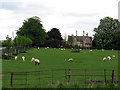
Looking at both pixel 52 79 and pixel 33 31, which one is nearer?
pixel 52 79

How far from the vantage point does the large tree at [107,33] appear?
368 ft

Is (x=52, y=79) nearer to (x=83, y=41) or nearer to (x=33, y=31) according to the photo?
(x=33, y=31)

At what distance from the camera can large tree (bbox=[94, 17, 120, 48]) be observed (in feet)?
368

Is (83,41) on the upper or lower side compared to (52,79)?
upper

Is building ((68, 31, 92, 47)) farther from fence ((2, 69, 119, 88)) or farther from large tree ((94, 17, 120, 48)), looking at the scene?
fence ((2, 69, 119, 88))

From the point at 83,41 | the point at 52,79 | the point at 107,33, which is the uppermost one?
the point at 107,33

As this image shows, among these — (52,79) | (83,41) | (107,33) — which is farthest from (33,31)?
(52,79)

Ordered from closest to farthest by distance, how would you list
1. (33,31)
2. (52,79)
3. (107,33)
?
(52,79)
(107,33)
(33,31)

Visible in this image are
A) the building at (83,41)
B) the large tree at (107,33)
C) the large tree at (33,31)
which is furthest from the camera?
the building at (83,41)

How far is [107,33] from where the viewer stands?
11350cm

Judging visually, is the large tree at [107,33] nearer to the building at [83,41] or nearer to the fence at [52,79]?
the building at [83,41]

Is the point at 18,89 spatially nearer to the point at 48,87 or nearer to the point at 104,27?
the point at 48,87

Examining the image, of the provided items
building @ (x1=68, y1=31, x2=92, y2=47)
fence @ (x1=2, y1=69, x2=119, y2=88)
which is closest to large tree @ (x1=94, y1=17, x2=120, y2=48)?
building @ (x1=68, y1=31, x2=92, y2=47)

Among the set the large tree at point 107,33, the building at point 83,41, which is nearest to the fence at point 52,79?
the large tree at point 107,33
